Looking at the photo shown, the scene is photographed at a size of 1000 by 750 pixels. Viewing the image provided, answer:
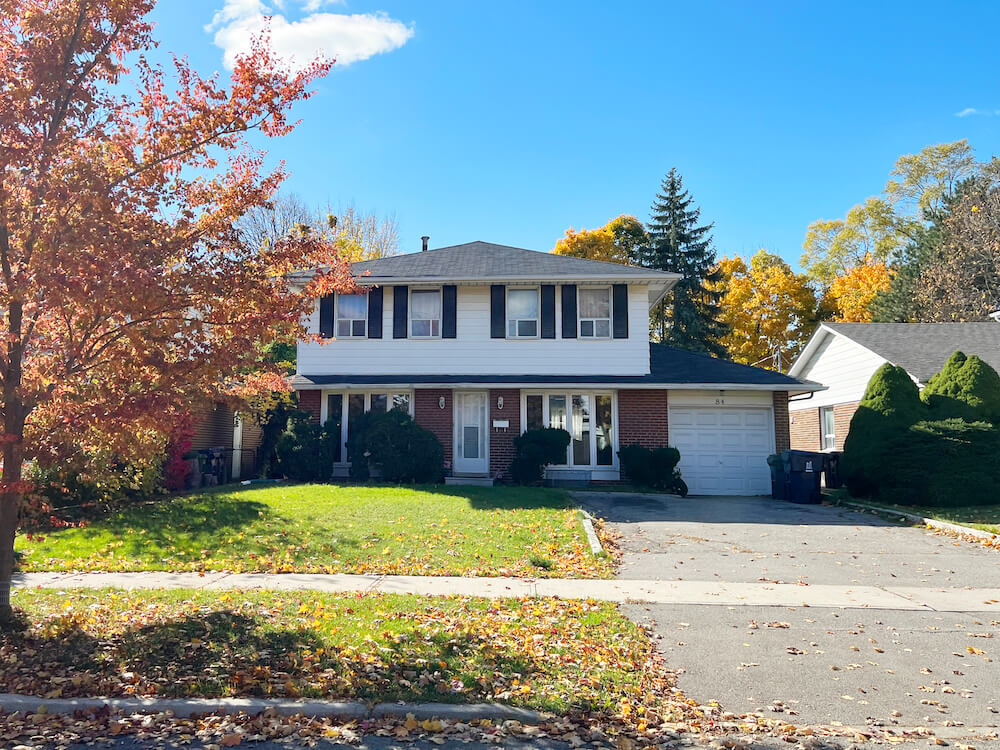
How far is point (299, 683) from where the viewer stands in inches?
195

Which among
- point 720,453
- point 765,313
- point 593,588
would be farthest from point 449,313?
point 765,313

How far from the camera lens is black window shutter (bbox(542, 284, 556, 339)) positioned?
18734mm

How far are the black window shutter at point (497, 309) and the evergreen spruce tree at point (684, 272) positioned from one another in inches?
757

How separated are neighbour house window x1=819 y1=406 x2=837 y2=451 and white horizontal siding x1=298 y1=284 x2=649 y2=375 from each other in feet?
30.7

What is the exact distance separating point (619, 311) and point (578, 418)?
303 cm

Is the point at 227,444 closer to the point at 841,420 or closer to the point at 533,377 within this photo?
the point at 533,377

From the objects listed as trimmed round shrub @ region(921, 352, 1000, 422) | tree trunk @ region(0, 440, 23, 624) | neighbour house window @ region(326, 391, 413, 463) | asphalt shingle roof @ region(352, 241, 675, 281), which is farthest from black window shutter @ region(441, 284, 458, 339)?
tree trunk @ region(0, 440, 23, 624)

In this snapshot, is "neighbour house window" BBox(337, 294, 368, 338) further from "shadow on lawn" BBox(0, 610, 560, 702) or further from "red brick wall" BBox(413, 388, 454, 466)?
"shadow on lawn" BBox(0, 610, 560, 702)

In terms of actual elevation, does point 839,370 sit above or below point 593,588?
above

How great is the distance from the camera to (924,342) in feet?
76.2

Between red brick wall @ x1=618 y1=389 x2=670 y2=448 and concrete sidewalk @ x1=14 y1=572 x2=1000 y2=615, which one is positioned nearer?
concrete sidewalk @ x1=14 y1=572 x2=1000 y2=615

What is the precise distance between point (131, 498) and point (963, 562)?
1425 cm

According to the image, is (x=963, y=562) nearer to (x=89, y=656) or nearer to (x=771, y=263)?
(x=89, y=656)

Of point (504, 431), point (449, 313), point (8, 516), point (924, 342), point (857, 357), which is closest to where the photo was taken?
point (8, 516)
